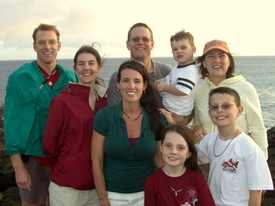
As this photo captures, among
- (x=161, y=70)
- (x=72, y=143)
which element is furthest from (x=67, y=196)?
(x=161, y=70)

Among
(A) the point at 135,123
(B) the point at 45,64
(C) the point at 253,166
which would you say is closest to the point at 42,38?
(B) the point at 45,64

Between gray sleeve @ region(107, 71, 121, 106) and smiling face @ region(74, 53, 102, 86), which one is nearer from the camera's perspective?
smiling face @ region(74, 53, 102, 86)

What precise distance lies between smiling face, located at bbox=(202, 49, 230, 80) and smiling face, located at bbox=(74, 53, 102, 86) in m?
1.68

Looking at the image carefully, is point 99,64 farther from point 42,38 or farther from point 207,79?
point 207,79

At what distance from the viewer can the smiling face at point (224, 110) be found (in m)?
4.26

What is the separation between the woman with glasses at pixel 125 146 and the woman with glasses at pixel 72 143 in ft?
0.89

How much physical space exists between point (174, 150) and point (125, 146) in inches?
24.6

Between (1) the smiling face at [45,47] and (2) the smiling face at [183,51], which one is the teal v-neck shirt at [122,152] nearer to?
(2) the smiling face at [183,51]

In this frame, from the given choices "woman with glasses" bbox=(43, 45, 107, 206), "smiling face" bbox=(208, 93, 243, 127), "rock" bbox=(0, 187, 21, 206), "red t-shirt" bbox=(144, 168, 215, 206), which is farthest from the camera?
"rock" bbox=(0, 187, 21, 206)

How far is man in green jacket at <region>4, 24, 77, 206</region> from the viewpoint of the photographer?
520 cm

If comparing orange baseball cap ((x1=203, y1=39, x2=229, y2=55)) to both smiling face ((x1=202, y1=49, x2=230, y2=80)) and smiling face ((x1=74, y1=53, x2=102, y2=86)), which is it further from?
smiling face ((x1=74, y1=53, x2=102, y2=86))

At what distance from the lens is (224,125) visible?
4.27 meters

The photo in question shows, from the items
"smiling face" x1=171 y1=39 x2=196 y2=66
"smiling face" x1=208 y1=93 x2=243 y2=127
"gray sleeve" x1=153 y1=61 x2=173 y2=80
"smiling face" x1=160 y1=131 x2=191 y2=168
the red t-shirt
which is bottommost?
the red t-shirt

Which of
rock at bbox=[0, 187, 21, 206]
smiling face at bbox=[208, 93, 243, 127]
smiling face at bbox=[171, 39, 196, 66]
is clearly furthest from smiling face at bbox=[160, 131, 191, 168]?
rock at bbox=[0, 187, 21, 206]
